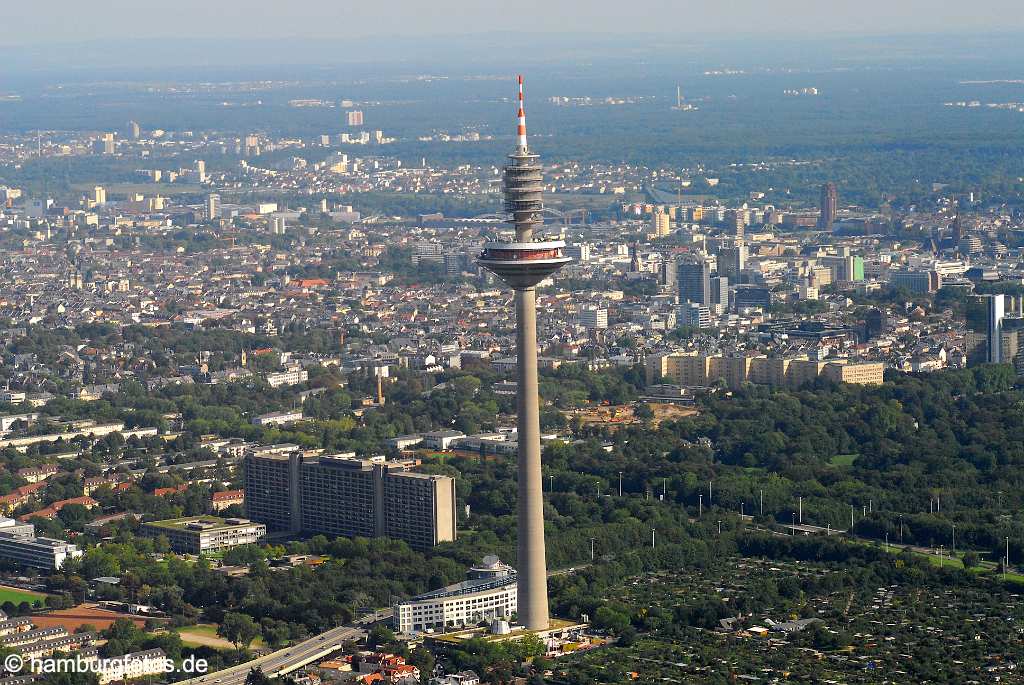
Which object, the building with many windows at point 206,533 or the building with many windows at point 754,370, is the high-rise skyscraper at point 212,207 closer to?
the building with many windows at point 754,370

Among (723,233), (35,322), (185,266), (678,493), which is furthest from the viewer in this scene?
(723,233)

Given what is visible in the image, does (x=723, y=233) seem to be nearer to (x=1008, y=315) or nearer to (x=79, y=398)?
(x=1008, y=315)

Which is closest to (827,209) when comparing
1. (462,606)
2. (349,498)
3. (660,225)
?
(660,225)

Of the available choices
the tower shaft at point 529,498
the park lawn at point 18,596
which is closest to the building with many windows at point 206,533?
the park lawn at point 18,596

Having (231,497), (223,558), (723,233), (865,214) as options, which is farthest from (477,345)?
(865,214)

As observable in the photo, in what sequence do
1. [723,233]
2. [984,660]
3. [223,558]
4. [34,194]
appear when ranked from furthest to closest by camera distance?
[34,194] → [723,233] → [223,558] → [984,660]

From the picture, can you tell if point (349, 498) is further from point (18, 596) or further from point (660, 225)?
point (660, 225)

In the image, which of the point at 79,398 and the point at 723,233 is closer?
the point at 79,398
